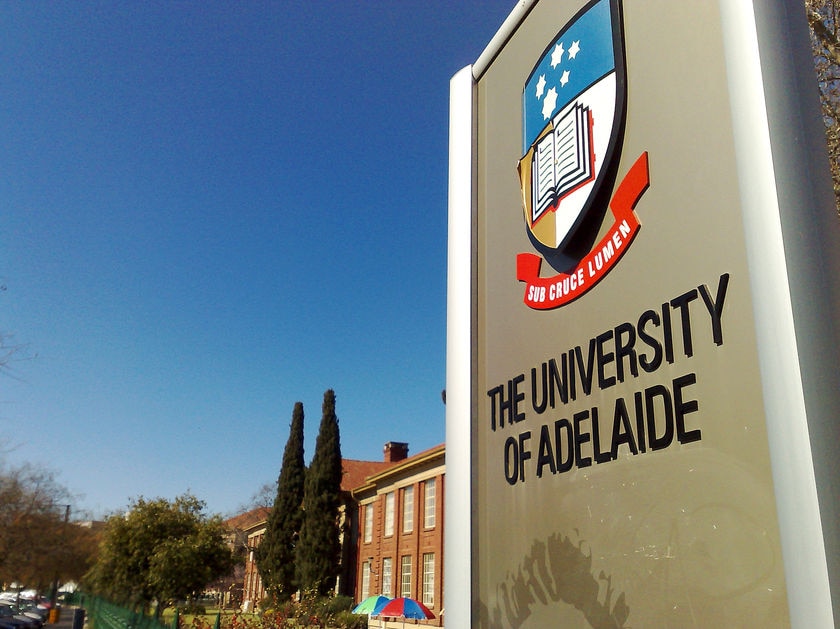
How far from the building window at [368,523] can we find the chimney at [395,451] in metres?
7.03

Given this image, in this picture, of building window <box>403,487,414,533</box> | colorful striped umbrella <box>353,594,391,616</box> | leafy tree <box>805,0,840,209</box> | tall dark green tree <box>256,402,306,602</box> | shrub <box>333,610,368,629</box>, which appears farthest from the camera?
tall dark green tree <box>256,402,306,602</box>

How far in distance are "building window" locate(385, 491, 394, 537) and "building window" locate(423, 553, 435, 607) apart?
401cm

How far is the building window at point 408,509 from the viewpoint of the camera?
107 ft

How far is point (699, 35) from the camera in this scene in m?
1.49

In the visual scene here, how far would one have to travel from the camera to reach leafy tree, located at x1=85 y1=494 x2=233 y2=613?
Result: 20406 mm

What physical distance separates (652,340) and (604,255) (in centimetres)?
27

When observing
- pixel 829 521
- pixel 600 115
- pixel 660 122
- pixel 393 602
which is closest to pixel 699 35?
pixel 660 122

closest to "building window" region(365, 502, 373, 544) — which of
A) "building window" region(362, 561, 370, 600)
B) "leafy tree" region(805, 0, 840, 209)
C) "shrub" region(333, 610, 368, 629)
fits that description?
"building window" region(362, 561, 370, 600)

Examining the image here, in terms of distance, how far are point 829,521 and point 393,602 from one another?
22.8m

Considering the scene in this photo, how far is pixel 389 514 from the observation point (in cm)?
3525

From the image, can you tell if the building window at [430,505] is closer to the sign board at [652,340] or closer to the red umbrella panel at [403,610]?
the red umbrella panel at [403,610]

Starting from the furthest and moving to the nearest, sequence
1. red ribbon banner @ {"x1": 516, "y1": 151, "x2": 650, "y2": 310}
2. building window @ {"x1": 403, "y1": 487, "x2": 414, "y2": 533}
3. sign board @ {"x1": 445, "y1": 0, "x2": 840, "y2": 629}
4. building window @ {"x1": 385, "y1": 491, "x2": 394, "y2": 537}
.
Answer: building window @ {"x1": 385, "y1": 491, "x2": 394, "y2": 537} < building window @ {"x1": 403, "y1": 487, "x2": 414, "y2": 533} < red ribbon banner @ {"x1": 516, "y1": 151, "x2": 650, "y2": 310} < sign board @ {"x1": 445, "y1": 0, "x2": 840, "y2": 629}

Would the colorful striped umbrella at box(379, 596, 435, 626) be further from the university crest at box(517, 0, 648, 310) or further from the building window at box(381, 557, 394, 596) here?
the university crest at box(517, 0, 648, 310)

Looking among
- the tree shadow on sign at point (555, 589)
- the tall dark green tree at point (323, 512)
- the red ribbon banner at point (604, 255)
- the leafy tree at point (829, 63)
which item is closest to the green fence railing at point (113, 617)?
the tall dark green tree at point (323, 512)
